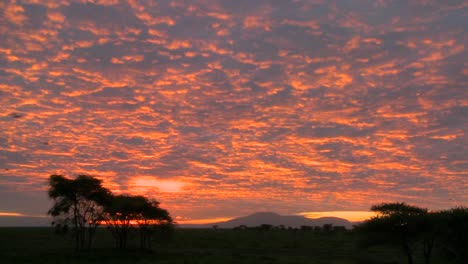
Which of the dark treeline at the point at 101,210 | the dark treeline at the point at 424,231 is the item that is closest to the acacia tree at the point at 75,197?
the dark treeline at the point at 101,210

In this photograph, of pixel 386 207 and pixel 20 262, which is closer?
pixel 20 262

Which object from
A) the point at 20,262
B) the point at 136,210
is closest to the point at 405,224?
the point at 136,210

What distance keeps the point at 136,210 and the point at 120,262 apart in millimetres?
19651

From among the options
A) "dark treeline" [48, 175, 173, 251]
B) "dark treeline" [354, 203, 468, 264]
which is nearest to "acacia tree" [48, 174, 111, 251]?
"dark treeline" [48, 175, 173, 251]

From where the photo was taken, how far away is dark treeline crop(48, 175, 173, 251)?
72.1 m

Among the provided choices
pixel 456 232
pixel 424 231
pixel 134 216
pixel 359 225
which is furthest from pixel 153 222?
pixel 456 232

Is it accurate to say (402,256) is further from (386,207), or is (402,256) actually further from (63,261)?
(63,261)

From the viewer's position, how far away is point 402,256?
73.3 m

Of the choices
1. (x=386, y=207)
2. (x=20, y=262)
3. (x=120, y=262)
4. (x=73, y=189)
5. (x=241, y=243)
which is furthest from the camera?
(x=241, y=243)

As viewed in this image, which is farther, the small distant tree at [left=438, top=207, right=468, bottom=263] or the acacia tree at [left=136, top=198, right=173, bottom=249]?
the acacia tree at [left=136, top=198, right=173, bottom=249]

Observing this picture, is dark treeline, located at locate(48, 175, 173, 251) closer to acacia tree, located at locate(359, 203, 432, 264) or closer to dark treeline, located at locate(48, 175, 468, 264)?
dark treeline, located at locate(48, 175, 468, 264)

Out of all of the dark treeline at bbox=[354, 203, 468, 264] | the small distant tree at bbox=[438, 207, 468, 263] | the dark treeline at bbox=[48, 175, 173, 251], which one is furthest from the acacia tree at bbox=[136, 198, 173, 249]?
the small distant tree at bbox=[438, 207, 468, 263]

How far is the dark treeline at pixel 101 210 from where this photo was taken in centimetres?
7206

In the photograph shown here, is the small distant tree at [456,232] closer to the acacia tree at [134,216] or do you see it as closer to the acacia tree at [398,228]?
the acacia tree at [398,228]
